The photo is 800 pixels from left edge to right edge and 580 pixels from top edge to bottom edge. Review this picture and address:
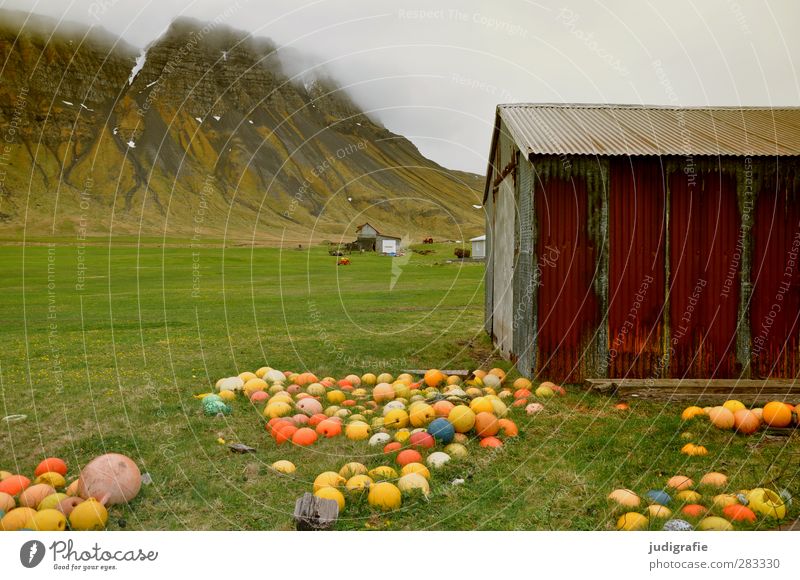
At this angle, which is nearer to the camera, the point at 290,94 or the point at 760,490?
the point at 760,490

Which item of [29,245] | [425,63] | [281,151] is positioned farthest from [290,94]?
[425,63]

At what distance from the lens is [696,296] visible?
1179 centimetres

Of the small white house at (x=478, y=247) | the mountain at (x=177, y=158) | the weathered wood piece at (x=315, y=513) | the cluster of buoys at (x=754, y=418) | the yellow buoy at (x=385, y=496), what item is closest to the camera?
the weathered wood piece at (x=315, y=513)

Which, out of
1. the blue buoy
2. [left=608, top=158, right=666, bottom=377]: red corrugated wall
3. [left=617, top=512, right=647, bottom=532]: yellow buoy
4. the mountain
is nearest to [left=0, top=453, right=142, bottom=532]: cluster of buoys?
the blue buoy

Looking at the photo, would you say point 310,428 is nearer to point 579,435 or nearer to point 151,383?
point 579,435

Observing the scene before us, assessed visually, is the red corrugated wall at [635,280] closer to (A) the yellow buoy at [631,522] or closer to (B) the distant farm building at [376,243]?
(A) the yellow buoy at [631,522]

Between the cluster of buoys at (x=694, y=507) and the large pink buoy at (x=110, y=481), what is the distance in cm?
508

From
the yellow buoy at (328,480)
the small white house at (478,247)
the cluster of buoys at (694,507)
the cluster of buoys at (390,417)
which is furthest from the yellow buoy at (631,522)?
the small white house at (478,247)

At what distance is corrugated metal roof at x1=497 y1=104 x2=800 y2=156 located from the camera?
38.6 ft

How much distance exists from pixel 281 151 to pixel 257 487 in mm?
198893

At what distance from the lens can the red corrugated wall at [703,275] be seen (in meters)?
11.8

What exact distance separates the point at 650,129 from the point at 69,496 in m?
13.2

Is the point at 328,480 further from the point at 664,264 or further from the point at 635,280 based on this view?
the point at 664,264

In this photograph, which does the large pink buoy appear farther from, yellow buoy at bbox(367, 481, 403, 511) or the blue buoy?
the blue buoy
